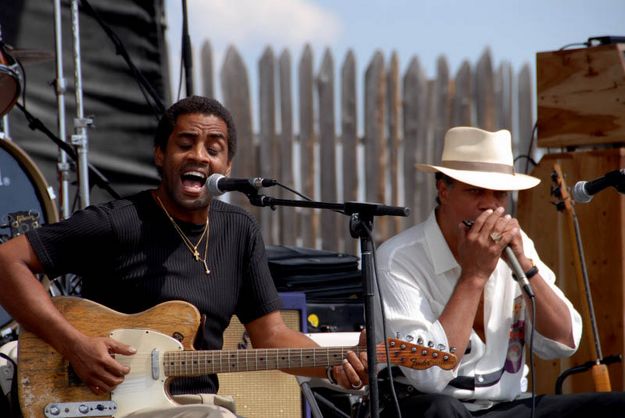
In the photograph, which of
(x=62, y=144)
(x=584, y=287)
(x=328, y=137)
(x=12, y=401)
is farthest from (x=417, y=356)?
(x=328, y=137)

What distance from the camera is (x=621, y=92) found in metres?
5.90

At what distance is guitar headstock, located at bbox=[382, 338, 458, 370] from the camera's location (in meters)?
3.82

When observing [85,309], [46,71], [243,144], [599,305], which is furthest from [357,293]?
[243,144]

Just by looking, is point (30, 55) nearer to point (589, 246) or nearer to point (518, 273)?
point (518, 273)

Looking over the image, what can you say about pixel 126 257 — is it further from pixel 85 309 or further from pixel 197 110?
pixel 197 110

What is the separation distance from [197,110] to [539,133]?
2.60 metres

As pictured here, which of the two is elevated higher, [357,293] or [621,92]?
[621,92]

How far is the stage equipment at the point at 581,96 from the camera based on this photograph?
5.93m

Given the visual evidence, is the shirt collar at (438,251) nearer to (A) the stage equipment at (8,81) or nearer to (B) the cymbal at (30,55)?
(A) the stage equipment at (8,81)

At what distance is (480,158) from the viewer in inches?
179

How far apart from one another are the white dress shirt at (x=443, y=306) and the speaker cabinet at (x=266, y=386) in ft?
2.45

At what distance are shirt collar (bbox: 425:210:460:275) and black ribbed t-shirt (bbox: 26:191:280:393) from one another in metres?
0.75

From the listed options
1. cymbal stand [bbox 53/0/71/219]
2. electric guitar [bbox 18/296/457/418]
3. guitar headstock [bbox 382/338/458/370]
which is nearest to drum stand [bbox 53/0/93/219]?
cymbal stand [bbox 53/0/71/219]

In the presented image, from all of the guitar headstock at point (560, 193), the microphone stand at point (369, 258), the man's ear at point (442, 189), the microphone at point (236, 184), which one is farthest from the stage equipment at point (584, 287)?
the microphone at point (236, 184)
